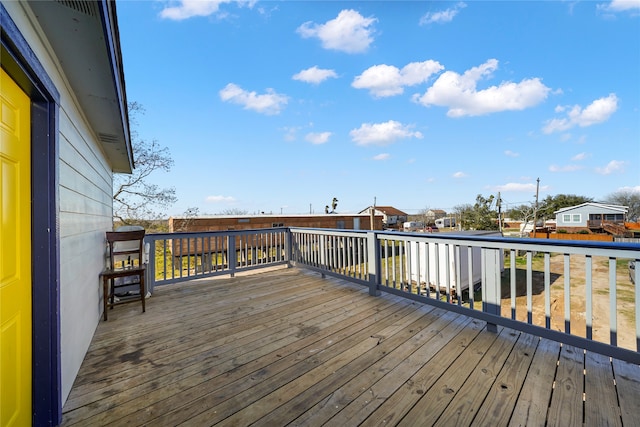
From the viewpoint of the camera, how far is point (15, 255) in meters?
1.16

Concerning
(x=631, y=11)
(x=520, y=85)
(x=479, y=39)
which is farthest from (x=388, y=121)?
(x=631, y=11)

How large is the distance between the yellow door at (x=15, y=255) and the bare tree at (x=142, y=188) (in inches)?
418

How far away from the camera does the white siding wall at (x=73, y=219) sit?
4.68 feet

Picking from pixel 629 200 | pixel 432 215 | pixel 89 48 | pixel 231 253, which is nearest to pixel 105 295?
pixel 231 253

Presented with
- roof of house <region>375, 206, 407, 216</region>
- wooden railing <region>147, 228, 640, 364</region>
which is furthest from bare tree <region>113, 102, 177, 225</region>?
roof of house <region>375, 206, 407, 216</region>

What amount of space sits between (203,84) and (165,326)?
7793 millimetres

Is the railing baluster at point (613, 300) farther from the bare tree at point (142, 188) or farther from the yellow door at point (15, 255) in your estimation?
the bare tree at point (142, 188)

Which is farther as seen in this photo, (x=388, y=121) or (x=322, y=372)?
(x=388, y=121)

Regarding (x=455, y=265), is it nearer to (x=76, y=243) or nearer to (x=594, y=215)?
(x=76, y=243)

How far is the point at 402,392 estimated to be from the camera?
1562 millimetres

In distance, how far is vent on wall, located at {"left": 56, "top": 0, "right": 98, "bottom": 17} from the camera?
1.10 meters

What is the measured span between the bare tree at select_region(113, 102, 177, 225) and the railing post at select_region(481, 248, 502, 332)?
454 inches

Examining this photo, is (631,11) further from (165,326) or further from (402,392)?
(165,326)

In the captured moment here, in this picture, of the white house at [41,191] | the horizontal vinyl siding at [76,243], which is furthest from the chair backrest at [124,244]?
the white house at [41,191]
